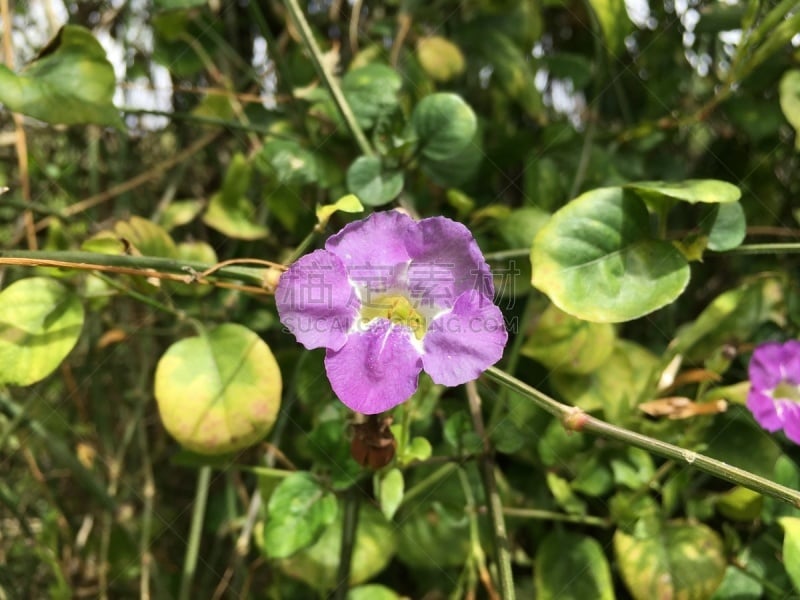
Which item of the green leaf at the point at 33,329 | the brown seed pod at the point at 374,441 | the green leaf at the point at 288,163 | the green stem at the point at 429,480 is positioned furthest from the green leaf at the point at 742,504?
the green leaf at the point at 33,329

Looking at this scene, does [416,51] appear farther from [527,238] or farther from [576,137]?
[527,238]

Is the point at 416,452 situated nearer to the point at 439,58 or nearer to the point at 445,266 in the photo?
the point at 445,266

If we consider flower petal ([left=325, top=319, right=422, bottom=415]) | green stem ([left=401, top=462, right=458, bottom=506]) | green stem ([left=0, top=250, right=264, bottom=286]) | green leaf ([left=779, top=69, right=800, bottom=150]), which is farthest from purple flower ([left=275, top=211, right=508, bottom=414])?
green leaf ([left=779, top=69, right=800, bottom=150])

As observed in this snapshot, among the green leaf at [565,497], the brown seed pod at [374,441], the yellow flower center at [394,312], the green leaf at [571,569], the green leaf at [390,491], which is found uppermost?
the yellow flower center at [394,312]

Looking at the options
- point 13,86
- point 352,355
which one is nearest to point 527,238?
point 352,355

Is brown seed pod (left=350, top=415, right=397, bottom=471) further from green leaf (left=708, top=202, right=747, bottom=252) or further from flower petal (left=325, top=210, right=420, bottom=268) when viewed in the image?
green leaf (left=708, top=202, right=747, bottom=252)

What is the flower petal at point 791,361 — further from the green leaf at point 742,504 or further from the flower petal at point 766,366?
the green leaf at point 742,504
